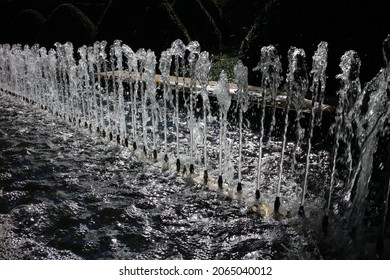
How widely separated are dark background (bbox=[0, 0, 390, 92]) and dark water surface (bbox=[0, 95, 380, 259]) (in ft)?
17.8

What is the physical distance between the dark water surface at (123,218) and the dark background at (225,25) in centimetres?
541

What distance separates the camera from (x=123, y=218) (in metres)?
4.13

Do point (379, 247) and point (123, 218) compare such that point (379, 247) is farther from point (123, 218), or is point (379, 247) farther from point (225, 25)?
point (225, 25)

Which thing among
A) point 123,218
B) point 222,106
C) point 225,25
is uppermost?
point 225,25

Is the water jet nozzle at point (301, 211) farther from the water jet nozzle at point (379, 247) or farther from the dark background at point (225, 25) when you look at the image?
the dark background at point (225, 25)

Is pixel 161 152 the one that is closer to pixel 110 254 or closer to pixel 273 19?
pixel 110 254

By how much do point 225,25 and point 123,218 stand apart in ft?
61.4

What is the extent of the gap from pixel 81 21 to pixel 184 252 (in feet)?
48.9

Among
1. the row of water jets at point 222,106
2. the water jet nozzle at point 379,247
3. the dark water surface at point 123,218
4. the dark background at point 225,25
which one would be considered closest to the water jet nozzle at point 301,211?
the row of water jets at point 222,106

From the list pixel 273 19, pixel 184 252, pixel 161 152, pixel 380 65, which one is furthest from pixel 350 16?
pixel 184 252

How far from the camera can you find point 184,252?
3.57 meters

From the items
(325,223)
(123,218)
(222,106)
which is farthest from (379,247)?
(222,106)

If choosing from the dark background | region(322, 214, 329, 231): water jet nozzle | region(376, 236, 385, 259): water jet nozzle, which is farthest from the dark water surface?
the dark background

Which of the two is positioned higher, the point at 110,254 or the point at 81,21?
the point at 81,21
